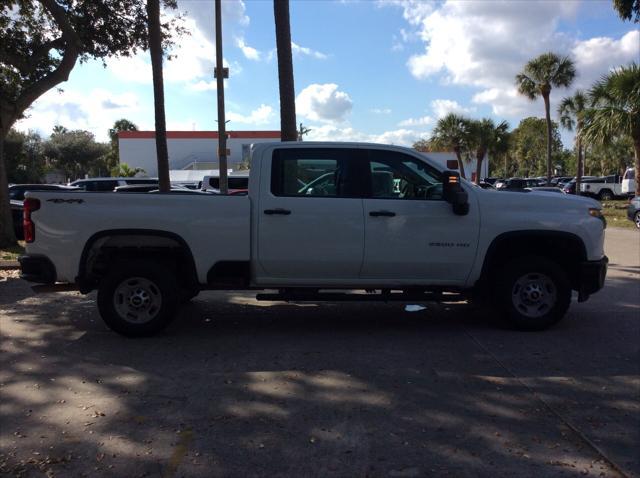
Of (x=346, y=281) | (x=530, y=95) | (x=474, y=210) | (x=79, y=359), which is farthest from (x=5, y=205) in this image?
(x=530, y=95)

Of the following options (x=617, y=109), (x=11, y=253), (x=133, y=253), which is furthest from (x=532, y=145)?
(x=133, y=253)

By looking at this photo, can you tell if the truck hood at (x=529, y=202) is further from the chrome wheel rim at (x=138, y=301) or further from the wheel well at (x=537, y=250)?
the chrome wheel rim at (x=138, y=301)

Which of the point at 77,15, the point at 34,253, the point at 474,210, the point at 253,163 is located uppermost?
the point at 77,15

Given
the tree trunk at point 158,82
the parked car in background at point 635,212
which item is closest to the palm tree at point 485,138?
the parked car in background at point 635,212

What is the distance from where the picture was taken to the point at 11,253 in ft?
41.1

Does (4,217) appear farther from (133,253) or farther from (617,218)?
(617,218)

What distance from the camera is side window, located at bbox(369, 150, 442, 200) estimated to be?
19.9 ft

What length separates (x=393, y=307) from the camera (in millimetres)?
7547

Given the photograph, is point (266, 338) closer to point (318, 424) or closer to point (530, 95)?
point (318, 424)

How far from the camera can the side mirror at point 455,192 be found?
5.77 m

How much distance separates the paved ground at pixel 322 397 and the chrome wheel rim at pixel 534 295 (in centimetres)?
29

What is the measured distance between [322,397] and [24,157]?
6537 centimetres

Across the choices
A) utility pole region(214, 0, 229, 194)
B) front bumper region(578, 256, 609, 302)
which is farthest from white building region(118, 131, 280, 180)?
front bumper region(578, 256, 609, 302)

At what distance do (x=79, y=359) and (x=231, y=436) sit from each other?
236 cm
